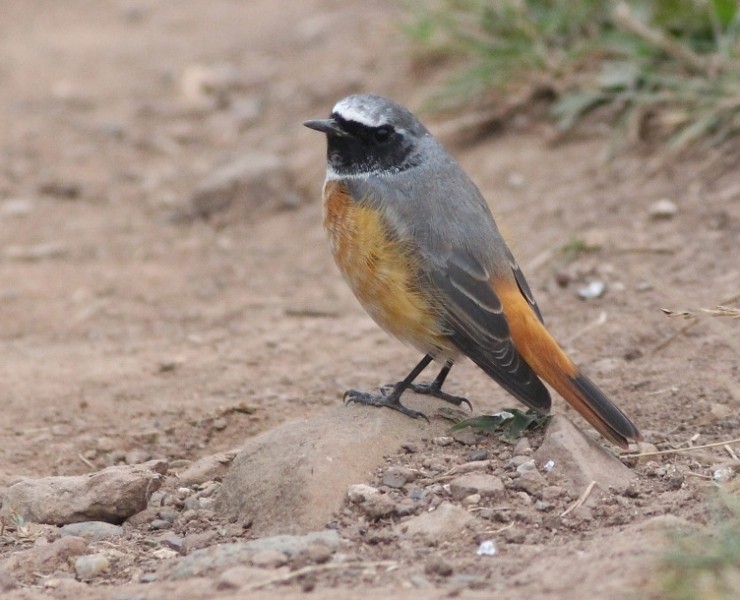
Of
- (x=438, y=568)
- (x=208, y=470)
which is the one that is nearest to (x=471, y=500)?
(x=438, y=568)

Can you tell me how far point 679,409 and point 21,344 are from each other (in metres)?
3.94

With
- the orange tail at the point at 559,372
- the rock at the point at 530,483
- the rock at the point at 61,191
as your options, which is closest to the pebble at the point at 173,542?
the rock at the point at 530,483

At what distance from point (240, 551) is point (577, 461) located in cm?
138

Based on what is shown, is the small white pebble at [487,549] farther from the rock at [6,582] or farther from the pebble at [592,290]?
the pebble at [592,290]

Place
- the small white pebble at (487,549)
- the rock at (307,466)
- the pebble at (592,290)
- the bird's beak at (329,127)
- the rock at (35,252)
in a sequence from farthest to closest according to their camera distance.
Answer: the rock at (35,252)
the pebble at (592,290)
the bird's beak at (329,127)
the rock at (307,466)
the small white pebble at (487,549)

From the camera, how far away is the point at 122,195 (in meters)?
9.78

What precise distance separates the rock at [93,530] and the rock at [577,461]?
5.46 feet

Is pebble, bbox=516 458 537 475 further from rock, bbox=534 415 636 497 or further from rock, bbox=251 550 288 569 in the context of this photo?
rock, bbox=251 550 288 569

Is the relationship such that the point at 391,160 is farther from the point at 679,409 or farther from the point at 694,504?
the point at 694,504

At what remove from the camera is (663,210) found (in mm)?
7602

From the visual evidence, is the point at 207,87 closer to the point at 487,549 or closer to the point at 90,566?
the point at 90,566

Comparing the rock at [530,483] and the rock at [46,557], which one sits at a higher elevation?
the rock at [530,483]

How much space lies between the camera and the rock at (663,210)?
7.59 metres

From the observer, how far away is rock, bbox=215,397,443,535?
14.6ft
